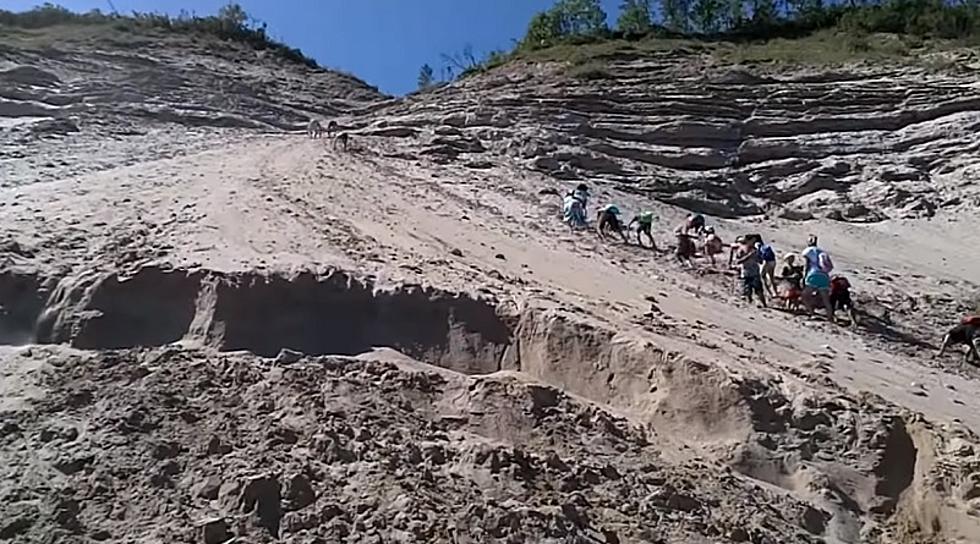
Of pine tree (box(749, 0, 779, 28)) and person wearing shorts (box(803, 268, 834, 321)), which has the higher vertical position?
pine tree (box(749, 0, 779, 28))

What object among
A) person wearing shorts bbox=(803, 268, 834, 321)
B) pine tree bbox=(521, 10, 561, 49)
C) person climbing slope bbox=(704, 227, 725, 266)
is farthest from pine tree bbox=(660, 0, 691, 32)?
person wearing shorts bbox=(803, 268, 834, 321)

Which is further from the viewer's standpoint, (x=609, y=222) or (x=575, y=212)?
(x=575, y=212)

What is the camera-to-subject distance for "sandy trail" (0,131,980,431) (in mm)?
8883

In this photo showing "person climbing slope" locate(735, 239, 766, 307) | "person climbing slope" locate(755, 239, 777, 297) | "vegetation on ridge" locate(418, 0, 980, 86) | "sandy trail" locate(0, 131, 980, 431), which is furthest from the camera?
"vegetation on ridge" locate(418, 0, 980, 86)

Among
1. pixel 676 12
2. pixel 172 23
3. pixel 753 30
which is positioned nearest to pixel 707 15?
pixel 676 12

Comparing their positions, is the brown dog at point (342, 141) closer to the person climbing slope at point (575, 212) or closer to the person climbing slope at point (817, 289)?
the person climbing slope at point (575, 212)

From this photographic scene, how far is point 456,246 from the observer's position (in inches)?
468

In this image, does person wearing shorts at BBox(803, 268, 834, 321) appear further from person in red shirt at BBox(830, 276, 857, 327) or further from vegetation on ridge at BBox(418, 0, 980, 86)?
vegetation on ridge at BBox(418, 0, 980, 86)

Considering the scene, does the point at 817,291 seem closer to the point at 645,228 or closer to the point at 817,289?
the point at 817,289

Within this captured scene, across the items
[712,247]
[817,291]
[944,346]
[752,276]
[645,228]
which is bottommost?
[944,346]

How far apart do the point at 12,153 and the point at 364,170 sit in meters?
5.88

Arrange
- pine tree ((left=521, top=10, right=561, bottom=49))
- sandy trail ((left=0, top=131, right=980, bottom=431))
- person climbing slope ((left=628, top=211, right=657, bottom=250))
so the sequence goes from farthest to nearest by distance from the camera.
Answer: pine tree ((left=521, top=10, right=561, bottom=49)) < person climbing slope ((left=628, top=211, right=657, bottom=250)) < sandy trail ((left=0, top=131, right=980, bottom=431))

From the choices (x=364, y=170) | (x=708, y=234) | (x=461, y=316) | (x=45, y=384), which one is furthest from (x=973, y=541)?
(x=364, y=170)

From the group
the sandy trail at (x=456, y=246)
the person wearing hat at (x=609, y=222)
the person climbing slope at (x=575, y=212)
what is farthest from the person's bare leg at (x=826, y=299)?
the person climbing slope at (x=575, y=212)
